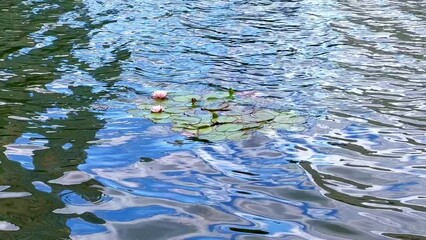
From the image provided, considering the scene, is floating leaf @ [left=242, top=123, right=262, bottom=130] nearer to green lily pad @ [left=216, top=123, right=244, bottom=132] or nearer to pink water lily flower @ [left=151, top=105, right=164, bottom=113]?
green lily pad @ [left=216, top=123, right=244, bottom=132]

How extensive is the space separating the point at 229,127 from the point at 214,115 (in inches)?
12.7

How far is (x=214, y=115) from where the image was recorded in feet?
15.9

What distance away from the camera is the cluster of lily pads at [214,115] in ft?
14.7

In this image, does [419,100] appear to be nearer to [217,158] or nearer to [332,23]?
[217,158]

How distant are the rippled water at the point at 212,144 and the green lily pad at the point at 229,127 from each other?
0.80 ft

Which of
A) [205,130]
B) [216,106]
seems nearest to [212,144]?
[205,130]

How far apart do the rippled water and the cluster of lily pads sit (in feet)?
0.45

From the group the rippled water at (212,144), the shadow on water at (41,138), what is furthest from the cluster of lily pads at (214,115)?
the shadow on water at (41,138)

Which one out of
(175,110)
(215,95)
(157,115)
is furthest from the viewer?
(215,95)

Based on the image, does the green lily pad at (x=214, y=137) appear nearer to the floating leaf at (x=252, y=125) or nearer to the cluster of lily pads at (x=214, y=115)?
the cluster of lily pads at (x=214, y=115)

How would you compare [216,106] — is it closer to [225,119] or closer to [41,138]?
[225,119]

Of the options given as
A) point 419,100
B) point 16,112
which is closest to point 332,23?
point 419,100

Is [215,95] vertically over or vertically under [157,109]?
under

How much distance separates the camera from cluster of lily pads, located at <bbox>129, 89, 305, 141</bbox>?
4484 mm
